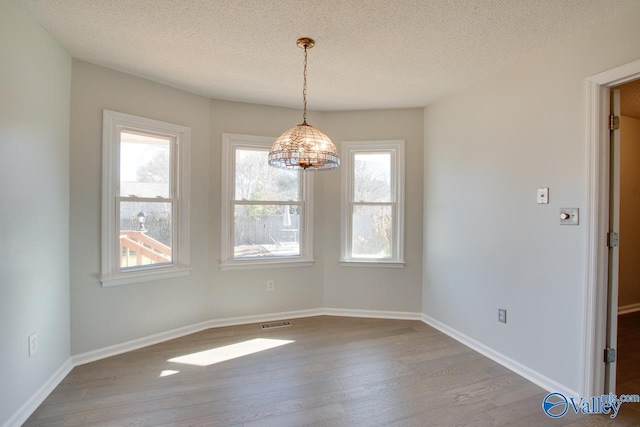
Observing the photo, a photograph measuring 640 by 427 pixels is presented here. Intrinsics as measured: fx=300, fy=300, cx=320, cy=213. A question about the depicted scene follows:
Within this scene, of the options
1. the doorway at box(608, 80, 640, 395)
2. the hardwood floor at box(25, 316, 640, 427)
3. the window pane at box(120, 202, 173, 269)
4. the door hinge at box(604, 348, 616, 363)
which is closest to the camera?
the hardwood floor at box(25, 316, 640, 427)

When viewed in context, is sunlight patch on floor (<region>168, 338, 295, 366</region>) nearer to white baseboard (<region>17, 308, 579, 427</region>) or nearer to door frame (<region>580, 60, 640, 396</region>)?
white baseboard (<region>17, 308, 579, 427</region>)

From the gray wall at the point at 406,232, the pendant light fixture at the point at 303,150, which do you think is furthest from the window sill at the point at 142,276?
the pendant light fixture at the point at 303,150

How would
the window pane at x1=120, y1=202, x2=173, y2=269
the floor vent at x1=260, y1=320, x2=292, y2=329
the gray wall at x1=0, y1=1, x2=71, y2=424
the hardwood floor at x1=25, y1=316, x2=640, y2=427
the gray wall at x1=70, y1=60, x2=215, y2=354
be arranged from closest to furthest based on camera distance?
the gray wall at x1=0, y1=1, x2=71, y2=424
the hardwood floor at x1=25, y1=316, x2=640, y2=427
the gray wall at x1=70, y1=60, x2=215, y2=354
the window pane at x1=120, y1=202, x2=173, y2=269
the floor vent at x1=260, y1=320, x2=292, y2=329

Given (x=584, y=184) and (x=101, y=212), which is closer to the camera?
(x=584, y=184)

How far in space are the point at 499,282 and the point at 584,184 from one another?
1049 mm

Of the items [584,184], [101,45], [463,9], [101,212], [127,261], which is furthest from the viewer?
[127,261]

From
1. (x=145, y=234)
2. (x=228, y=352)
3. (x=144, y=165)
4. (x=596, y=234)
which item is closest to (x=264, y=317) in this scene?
(x=228, y=352)

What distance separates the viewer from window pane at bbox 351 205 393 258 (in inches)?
147

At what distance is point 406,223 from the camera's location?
366cm

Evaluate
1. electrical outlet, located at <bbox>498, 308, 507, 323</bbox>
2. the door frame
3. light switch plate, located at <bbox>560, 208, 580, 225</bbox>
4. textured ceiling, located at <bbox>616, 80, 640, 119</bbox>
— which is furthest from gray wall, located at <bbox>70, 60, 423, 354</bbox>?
textured ceiling, located at <bbox>616, 80, 640, 119</bbox>

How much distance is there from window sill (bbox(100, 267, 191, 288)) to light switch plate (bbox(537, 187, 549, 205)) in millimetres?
3290

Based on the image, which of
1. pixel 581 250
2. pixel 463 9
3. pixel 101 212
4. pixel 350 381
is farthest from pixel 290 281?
pixel 463 9

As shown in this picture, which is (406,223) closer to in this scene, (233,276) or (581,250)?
(581,250)

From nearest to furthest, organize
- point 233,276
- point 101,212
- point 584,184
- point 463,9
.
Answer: point 463,9, point 584,184, point 101,212, point 233,276
